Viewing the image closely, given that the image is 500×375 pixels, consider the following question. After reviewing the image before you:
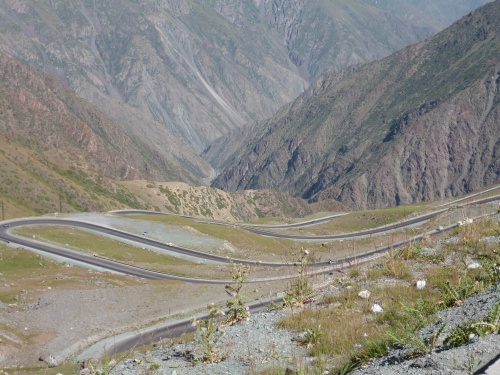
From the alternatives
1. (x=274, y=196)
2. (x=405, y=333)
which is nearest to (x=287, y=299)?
(x=405, y=333)

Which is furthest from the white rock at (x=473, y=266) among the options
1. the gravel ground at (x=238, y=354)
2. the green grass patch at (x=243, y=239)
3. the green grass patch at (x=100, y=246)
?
the green grass patch at (x=243, y=239)

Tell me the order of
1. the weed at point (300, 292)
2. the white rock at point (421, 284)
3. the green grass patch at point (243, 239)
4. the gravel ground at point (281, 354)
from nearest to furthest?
the gravel ground at point (281, 354) < the white rock at point (421, 284) < the weed at point (300, 292) < the green grass patch at point (243, 239)

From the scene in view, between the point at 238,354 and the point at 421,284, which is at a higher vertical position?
the point at 421,284

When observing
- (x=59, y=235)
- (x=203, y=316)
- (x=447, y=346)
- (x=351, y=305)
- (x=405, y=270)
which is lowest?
(x=447, y=346)

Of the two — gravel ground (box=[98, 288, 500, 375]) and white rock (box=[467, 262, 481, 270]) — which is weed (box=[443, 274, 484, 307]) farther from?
white rock (box=[467, 262, 481, 270])

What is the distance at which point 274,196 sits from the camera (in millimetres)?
188125

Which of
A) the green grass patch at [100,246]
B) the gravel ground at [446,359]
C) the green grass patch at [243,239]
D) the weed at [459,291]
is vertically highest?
the green grass patch at [243,239]

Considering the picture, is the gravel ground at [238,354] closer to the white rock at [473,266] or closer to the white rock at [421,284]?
the white rock at [421,284]

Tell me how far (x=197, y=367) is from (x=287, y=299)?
3.25m

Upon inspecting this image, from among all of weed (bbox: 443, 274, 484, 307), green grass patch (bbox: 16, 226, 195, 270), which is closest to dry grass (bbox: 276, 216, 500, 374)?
weed (bbox: 443, 274, 484, 307)

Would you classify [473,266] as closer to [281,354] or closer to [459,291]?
[459,291]

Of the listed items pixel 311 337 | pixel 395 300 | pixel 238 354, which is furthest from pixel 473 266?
pixel 238 354

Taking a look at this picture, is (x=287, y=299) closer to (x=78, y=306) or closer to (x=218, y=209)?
(x=78, y=306)

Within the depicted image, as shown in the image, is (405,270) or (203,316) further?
(203,316)
